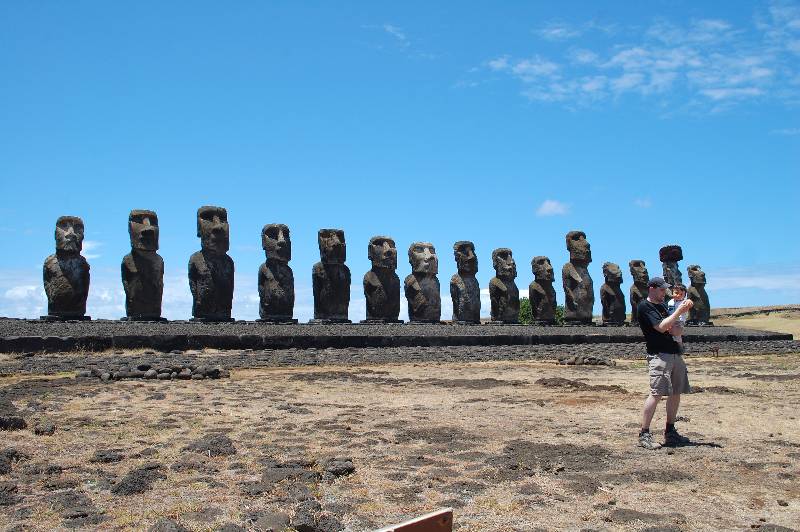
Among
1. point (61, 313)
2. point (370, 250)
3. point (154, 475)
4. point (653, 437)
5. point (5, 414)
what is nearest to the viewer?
point (154, 475)

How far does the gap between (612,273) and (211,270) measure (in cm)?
1840

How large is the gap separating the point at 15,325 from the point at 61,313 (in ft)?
11.7

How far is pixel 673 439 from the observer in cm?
698

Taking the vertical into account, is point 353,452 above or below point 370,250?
below

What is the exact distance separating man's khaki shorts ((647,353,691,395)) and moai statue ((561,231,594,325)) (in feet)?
85.8

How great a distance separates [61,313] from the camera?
2198 cm

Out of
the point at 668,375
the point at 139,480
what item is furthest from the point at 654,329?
the point at 139,480

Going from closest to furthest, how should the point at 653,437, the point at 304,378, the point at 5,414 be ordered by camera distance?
the point at 653,437 → the point at 5,414 → the point at 304,378

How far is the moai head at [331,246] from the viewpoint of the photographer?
26.9 meters

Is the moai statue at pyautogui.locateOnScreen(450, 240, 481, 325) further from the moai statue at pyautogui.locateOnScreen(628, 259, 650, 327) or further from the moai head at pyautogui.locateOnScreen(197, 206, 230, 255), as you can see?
the moai head at pyautogui.locateOnScreen(197, 206, 230, 255)

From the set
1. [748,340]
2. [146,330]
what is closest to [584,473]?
[146,330]

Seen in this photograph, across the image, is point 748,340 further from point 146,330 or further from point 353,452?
point 353,452

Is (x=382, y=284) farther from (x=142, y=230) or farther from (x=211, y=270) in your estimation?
(x=142, y=230)

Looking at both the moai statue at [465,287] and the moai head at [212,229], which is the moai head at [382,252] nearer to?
the moai statue at [465,287]
